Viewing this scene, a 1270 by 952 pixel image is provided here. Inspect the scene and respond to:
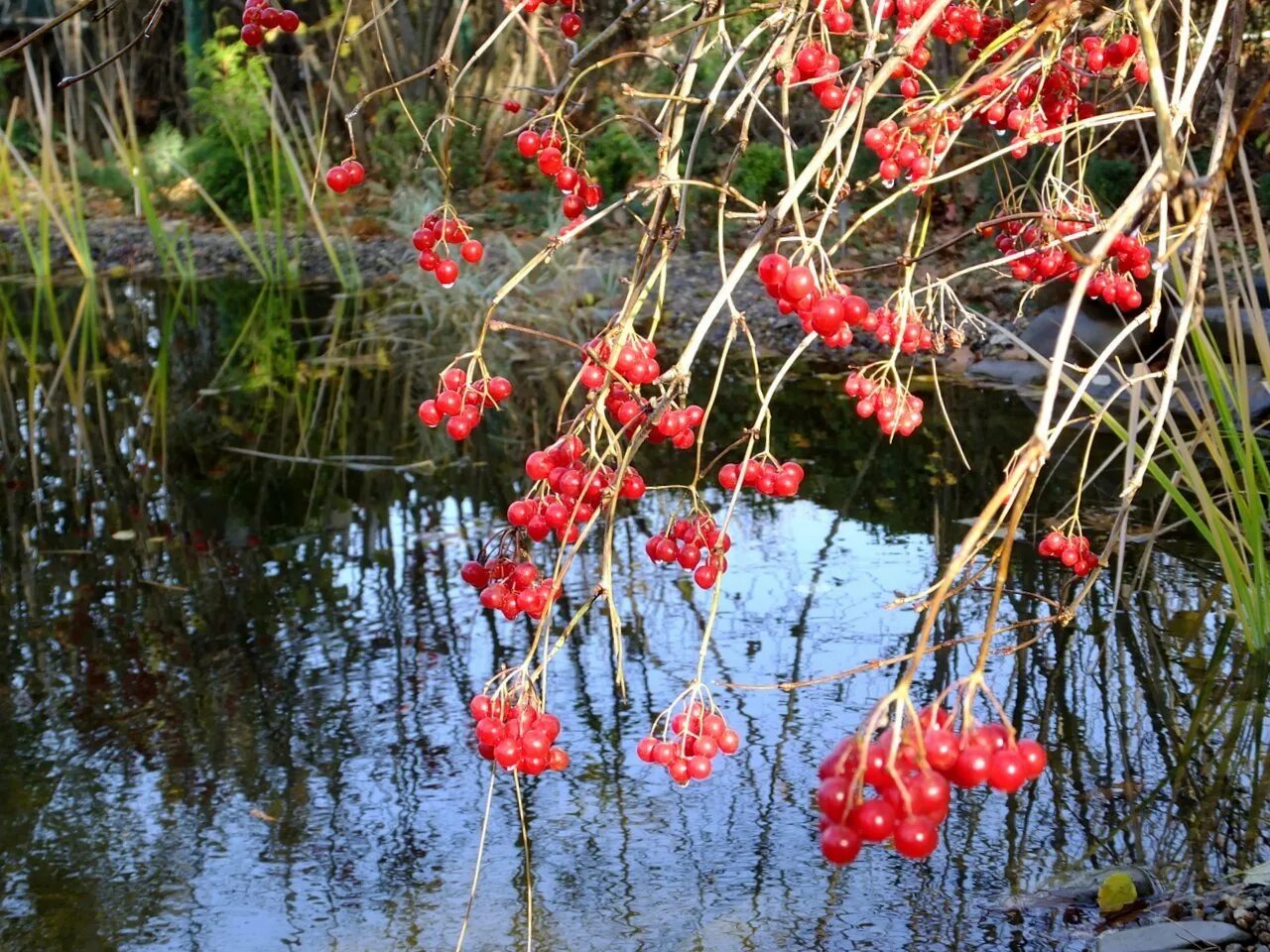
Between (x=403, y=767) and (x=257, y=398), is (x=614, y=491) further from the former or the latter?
(x=257, y=398)

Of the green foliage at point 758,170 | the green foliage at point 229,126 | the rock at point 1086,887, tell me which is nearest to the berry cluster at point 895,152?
the rock at point 1086,887

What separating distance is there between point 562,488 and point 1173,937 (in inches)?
60.0

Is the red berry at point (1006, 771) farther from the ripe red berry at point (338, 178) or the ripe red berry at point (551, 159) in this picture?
the ripe red berry at point (338, 178)

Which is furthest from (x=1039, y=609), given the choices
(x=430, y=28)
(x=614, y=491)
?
(x=430, y=28)

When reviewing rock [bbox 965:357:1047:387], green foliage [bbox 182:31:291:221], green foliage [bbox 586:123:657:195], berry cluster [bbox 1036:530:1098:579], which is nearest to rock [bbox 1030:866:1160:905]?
berry cluster [bbox 1036:530:1098:579]

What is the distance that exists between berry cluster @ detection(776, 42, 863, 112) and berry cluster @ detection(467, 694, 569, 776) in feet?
2.55

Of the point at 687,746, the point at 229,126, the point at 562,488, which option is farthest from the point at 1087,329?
the point at 229,126

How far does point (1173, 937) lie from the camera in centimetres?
247

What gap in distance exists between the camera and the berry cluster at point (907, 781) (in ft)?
3.47

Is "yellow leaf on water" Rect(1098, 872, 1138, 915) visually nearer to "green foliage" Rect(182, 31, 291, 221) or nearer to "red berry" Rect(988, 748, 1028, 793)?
"red berry" Rect(988, 748, 1028, 793)

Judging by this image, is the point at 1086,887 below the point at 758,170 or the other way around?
below

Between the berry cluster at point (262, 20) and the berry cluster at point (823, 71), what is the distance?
0.74 meters

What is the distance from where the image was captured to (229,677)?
3910 millimetres

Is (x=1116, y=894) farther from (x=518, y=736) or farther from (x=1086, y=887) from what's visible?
(x=518, y=736)
